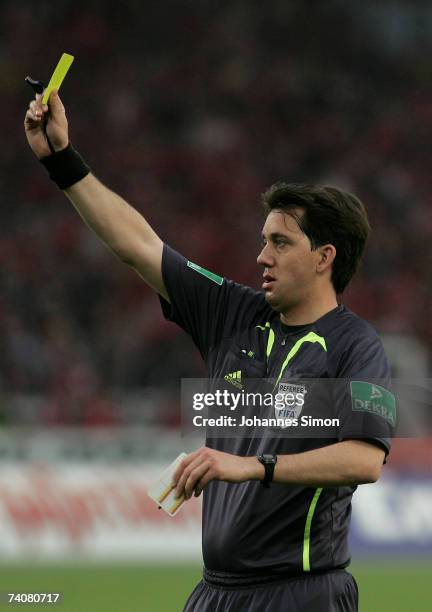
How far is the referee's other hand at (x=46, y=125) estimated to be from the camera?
3.63 m

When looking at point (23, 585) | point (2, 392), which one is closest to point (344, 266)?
point (23, 585)

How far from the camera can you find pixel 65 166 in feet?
12.3

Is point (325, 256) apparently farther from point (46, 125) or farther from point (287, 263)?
point (46, 125)

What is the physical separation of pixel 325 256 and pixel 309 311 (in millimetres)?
176

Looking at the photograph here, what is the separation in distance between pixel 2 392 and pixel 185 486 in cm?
903

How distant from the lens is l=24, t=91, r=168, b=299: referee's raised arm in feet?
12.1

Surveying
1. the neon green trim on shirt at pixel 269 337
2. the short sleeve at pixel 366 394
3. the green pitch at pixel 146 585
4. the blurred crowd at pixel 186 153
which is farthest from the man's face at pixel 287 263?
the blurred crowd at pixel 186 153

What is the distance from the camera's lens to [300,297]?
12.2 feet

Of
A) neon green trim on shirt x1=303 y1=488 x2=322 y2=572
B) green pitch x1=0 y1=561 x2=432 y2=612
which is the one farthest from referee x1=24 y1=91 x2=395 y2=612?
green pitch x1=0 y1=561 x2=432 y2=612

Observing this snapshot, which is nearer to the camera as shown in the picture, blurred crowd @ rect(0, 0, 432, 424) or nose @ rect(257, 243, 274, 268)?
nose @ rect(257, 243, 274, 268)

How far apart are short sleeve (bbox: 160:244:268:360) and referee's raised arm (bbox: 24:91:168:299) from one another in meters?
0.04

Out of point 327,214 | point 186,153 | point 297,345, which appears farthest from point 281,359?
point 186,153

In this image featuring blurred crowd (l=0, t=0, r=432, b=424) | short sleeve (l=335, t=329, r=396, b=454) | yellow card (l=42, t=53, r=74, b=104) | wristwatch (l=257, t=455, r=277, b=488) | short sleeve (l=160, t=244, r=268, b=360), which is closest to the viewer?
wristwatch (l=257, t=455, r=277, b=488)

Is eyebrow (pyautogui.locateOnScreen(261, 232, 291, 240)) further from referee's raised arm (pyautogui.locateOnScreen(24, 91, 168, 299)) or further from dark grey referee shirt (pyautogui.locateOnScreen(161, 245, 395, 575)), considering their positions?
referee's raised arm (pyautogui.locateOnScreen(24, 91, 168, 299))
